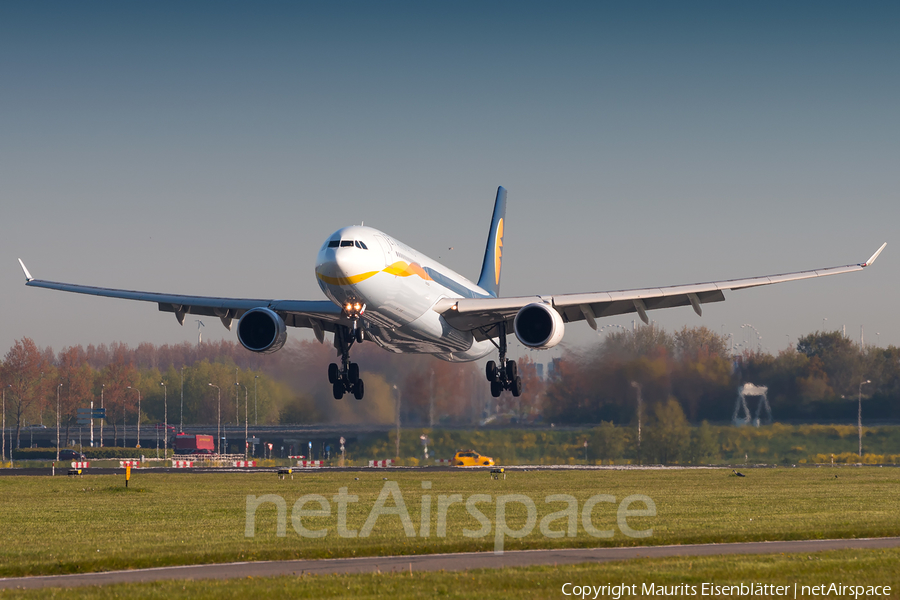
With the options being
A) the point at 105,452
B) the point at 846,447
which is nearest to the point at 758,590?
the point at 846,447

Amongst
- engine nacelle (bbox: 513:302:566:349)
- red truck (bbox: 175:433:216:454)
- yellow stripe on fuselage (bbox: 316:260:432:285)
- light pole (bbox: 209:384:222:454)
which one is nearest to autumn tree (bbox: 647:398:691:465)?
engine nacelle (bbox: 513:302:566:349)

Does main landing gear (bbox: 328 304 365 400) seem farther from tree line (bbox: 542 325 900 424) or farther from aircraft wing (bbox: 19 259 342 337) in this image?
tree line (bbox: 542 325 900 424)

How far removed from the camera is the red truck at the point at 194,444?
11969 centimetres

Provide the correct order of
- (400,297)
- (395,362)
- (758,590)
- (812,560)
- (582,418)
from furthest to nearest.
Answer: (582,418), (395,362), (400,297), (812,560), (758,590)

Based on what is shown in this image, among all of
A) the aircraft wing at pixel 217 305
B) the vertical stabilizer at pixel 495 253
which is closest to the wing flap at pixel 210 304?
the aircraft wing at pixel 217 305

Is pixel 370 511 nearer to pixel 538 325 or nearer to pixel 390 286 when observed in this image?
pixel 538 325

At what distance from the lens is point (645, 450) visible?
281ft

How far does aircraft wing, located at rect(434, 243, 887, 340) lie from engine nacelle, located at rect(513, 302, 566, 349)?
1.48ft

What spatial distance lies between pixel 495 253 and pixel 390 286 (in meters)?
28.5

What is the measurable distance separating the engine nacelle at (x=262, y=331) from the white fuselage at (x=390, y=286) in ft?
13.3

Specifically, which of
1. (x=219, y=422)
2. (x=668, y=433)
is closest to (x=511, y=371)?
(x=668, y=433)

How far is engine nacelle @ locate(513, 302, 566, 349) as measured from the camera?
4272 cm

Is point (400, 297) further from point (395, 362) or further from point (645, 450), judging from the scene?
point (645, 450)

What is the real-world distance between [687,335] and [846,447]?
20911 millimetres
